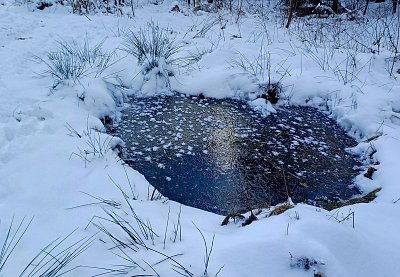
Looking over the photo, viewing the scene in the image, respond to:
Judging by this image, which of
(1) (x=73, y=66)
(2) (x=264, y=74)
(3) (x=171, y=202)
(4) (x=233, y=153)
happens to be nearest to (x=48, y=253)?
(3) (x=171, y=202)

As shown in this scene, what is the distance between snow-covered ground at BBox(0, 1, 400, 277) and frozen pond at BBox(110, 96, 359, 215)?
0.23m

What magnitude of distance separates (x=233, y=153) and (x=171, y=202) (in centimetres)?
107

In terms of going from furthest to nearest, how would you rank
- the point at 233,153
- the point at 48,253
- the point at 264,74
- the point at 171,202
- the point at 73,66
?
the point at 264,74
the point at 73,66
the point at 233,153
the point at 171,202
the point at 48,253

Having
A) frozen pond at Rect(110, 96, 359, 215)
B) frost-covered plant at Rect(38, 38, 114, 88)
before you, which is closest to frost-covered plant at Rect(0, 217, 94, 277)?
frozen pond at Rect(110, 96, 359, 215)

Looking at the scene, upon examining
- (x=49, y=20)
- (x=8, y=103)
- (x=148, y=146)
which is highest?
(x=49, y=20)

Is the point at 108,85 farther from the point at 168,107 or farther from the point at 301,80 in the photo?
the point at 301,80

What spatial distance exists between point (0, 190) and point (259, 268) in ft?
6.33

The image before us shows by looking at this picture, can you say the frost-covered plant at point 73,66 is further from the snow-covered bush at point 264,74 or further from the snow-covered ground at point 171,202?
the snow-covered bush at point 264,74

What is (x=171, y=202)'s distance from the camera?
271 cm

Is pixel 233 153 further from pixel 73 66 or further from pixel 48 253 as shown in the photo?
pixel 73 66

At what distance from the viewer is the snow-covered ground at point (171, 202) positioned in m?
1.75

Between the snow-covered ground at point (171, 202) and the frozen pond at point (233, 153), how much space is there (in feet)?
0.74

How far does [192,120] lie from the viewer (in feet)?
13.7

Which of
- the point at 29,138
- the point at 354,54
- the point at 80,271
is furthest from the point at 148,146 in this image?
the point at 354,54
